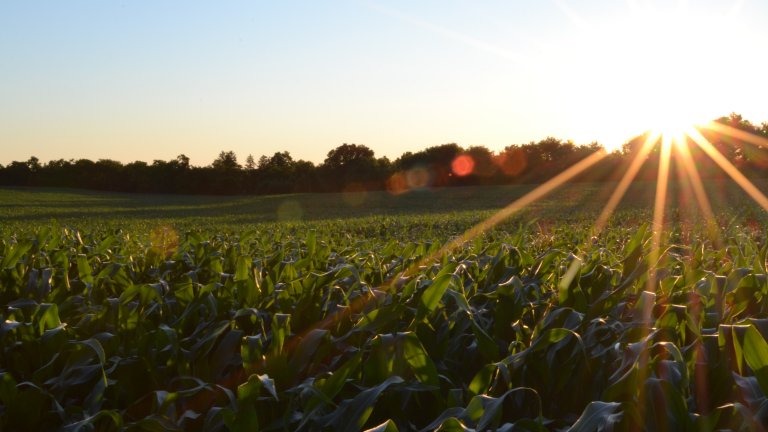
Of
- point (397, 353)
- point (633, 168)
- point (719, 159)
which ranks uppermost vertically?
point (719, 159)

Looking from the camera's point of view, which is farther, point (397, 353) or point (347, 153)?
point (347, 153)

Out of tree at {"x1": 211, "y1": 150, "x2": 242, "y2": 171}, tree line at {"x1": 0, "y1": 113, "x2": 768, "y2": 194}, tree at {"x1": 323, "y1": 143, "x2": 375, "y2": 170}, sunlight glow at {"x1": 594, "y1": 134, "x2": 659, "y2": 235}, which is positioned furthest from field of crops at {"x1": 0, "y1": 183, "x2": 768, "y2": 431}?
tree at {"x1": 323, "y1": 143, "x2": 375, "y2": 170}

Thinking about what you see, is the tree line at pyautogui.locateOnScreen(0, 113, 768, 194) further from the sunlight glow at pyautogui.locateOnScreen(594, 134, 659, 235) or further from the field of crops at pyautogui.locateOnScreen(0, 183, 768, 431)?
the field of crops at pyautogui.locateOnScreen(0, 183, 768, 431)

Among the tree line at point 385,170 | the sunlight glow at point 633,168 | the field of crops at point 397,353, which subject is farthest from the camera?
the tree line at point 385,170

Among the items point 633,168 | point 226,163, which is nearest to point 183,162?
point 226,163

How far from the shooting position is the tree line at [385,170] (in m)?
81.7

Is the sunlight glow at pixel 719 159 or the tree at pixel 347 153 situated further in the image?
the tree at pixel 347 153

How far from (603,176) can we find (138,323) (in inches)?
2999

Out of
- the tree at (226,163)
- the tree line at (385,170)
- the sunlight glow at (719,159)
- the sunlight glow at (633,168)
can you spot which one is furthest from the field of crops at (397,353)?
the tree at (226,163)

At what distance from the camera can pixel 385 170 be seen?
283 ft

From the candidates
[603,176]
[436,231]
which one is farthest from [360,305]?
[603,176]

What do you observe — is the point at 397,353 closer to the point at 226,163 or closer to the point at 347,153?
the point at 226,163

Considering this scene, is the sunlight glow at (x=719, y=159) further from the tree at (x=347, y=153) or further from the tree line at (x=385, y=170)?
the tree at (x=347, y=153)

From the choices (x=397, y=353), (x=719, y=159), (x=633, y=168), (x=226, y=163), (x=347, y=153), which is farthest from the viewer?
(x=347, y=153)
